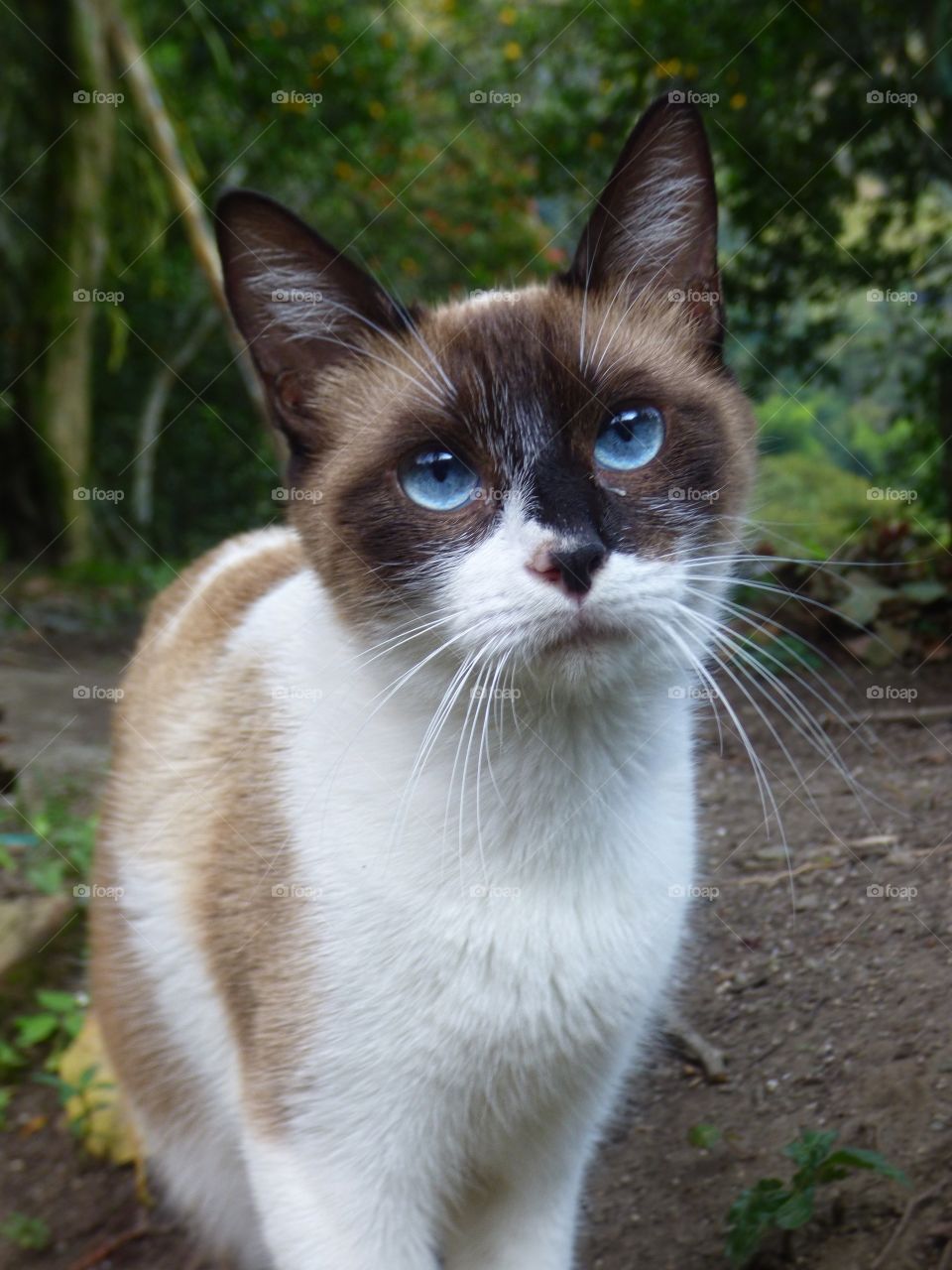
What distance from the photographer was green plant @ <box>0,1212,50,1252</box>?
8.61 feet

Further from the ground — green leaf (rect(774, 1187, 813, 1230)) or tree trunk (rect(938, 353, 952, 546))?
tree trunk (rect(938, 353, 952, 546))

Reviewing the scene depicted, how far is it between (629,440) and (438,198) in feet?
26.8

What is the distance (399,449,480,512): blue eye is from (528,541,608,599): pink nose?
23cm

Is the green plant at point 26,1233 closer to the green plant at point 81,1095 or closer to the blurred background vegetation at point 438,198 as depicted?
the green plant at point 81,1095

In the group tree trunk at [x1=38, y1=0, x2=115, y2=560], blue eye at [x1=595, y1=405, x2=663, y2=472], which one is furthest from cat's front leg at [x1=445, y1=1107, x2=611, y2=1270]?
tree trunk at [x1=38, y1=0, x2=115, y2=560]

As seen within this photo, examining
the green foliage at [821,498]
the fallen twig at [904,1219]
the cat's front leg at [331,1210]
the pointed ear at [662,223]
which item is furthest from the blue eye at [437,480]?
the green foliage at [821,498]

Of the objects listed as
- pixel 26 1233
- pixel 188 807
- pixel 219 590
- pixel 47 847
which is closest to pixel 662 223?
pixel 219 590

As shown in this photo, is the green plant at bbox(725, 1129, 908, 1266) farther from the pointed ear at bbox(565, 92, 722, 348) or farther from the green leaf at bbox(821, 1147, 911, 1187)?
the pointed ear at bbox(565, 92, 722, 348)

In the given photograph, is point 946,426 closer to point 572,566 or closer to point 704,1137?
point 704,1137

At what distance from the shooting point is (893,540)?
4.09 meters

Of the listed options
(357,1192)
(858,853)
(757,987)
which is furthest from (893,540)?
(357,1192)

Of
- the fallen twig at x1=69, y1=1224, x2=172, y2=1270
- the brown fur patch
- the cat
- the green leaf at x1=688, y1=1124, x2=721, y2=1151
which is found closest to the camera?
the cat

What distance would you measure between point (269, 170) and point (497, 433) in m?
8.13

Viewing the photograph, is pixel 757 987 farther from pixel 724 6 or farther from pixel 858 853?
pixel 724 6
